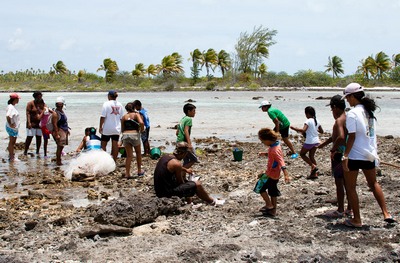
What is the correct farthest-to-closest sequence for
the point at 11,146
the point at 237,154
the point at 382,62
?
1. the point at 382,62
2. the point at 11,146
3. the point at 237,154

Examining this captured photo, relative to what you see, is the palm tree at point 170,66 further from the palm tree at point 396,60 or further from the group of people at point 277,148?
the group of people at point 277,148

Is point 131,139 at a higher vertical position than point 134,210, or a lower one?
higher

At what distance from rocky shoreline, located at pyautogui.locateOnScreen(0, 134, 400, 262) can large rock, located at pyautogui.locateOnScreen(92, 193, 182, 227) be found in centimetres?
1

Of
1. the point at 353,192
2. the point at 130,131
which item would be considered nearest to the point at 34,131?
the point at 130,131

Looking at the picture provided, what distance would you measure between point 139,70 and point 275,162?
104 metres

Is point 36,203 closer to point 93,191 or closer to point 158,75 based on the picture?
point 93,191

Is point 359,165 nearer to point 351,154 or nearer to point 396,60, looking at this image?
point 351,154

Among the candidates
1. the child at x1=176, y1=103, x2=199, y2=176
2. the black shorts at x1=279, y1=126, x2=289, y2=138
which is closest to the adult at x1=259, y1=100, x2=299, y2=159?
the black shorts at x1=279, y1=126, x2=289, y2=138

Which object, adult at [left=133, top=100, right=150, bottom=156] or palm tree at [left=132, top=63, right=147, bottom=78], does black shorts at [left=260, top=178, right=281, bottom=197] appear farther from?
palm tree at [left=132, top=63, right=147, bottom=78]

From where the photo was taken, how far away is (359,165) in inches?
250

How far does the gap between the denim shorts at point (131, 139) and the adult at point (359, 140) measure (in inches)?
206

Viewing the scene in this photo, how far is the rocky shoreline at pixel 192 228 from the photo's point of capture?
231 inches

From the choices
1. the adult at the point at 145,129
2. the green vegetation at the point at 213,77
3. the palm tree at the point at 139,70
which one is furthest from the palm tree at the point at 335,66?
the adult at the point at 145,129

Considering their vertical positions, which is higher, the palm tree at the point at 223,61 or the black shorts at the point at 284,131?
the palm tree at the point at 223,61
